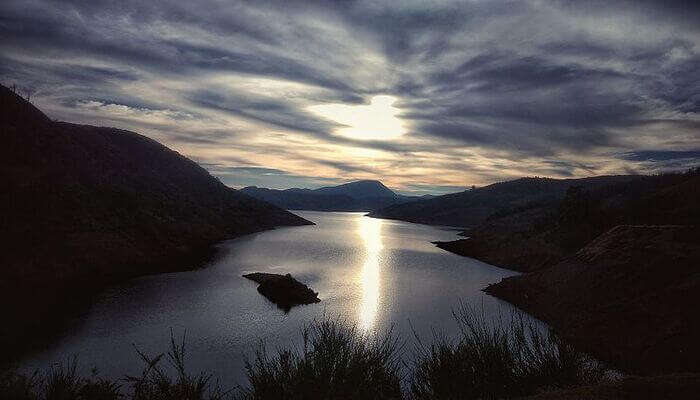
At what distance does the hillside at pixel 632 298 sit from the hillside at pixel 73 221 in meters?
45.8

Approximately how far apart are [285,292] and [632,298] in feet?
114

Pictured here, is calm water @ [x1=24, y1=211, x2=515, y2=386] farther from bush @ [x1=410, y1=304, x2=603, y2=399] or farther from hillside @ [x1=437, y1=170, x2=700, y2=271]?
bush @ [x1=410, y1=304, x2=603, y2=399]

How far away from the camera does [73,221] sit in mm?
68875

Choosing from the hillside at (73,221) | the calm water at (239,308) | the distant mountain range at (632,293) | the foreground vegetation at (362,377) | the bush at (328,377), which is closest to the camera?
the bush at (328,377)

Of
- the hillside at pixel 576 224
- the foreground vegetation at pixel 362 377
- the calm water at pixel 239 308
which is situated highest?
the hillside at pixel 576 224

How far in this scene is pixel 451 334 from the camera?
34000 mm

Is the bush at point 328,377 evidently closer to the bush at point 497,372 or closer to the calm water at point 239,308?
the bush at point 497,372

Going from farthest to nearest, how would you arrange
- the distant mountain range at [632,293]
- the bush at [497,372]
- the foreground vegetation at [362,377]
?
the distant mountain range at [632,293] → the bush at [497,372] → the foreground vegetation at [362,377]

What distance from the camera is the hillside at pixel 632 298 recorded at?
27.0 metres

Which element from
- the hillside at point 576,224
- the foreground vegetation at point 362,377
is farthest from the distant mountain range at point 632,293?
the foreground vegetation at point 362,377

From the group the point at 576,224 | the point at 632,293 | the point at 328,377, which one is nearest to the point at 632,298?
the point at 632,293

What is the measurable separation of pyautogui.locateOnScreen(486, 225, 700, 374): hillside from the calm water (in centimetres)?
725

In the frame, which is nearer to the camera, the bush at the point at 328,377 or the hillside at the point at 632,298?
the bush at the point at 328,377

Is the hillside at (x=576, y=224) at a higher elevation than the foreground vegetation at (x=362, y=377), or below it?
higher
